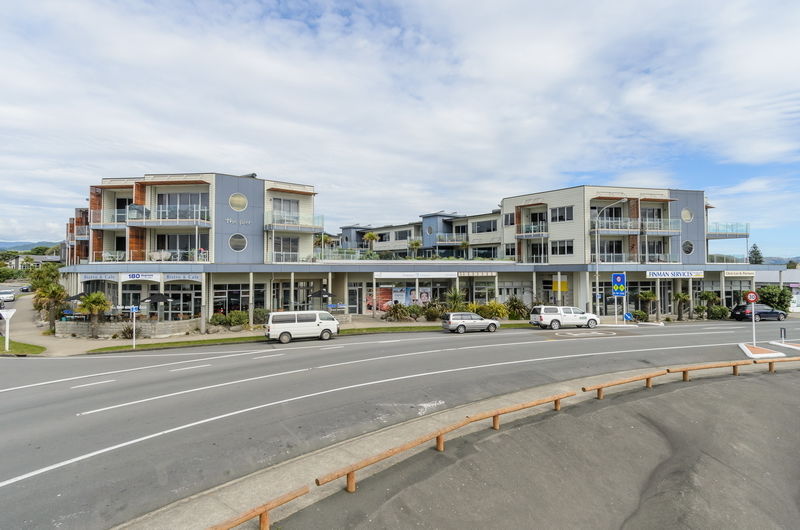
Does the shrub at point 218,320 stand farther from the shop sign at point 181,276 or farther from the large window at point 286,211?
the large window at point 286,211

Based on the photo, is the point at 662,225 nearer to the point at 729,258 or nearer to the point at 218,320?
the point at 729,258

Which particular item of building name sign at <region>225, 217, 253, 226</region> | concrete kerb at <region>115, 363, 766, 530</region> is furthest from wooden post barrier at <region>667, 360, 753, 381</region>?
building name sign at <region>225, 217, 253, 226</region>

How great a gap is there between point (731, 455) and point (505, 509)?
288 inches

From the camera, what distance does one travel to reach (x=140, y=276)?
1163 inches

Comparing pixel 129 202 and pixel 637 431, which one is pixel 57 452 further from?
pixel 129 202

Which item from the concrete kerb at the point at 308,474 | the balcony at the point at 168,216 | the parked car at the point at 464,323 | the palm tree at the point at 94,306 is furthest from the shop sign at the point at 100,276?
the concrete kerb at the point at 308,474

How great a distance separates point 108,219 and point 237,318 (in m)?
14.2

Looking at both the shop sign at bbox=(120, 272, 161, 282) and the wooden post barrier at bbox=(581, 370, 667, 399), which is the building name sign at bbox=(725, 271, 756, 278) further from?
the shop sign at bbox=(120, 272, 161, 282)

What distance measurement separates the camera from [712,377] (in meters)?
16.1

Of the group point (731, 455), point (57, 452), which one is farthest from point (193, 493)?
point (731, 455)

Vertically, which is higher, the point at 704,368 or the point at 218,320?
the point at 218,320

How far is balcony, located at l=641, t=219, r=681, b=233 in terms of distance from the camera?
1612 inches

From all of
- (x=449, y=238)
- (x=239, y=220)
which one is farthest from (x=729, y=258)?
(x=239, y=220)

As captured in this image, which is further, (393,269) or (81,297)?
(393,269)
